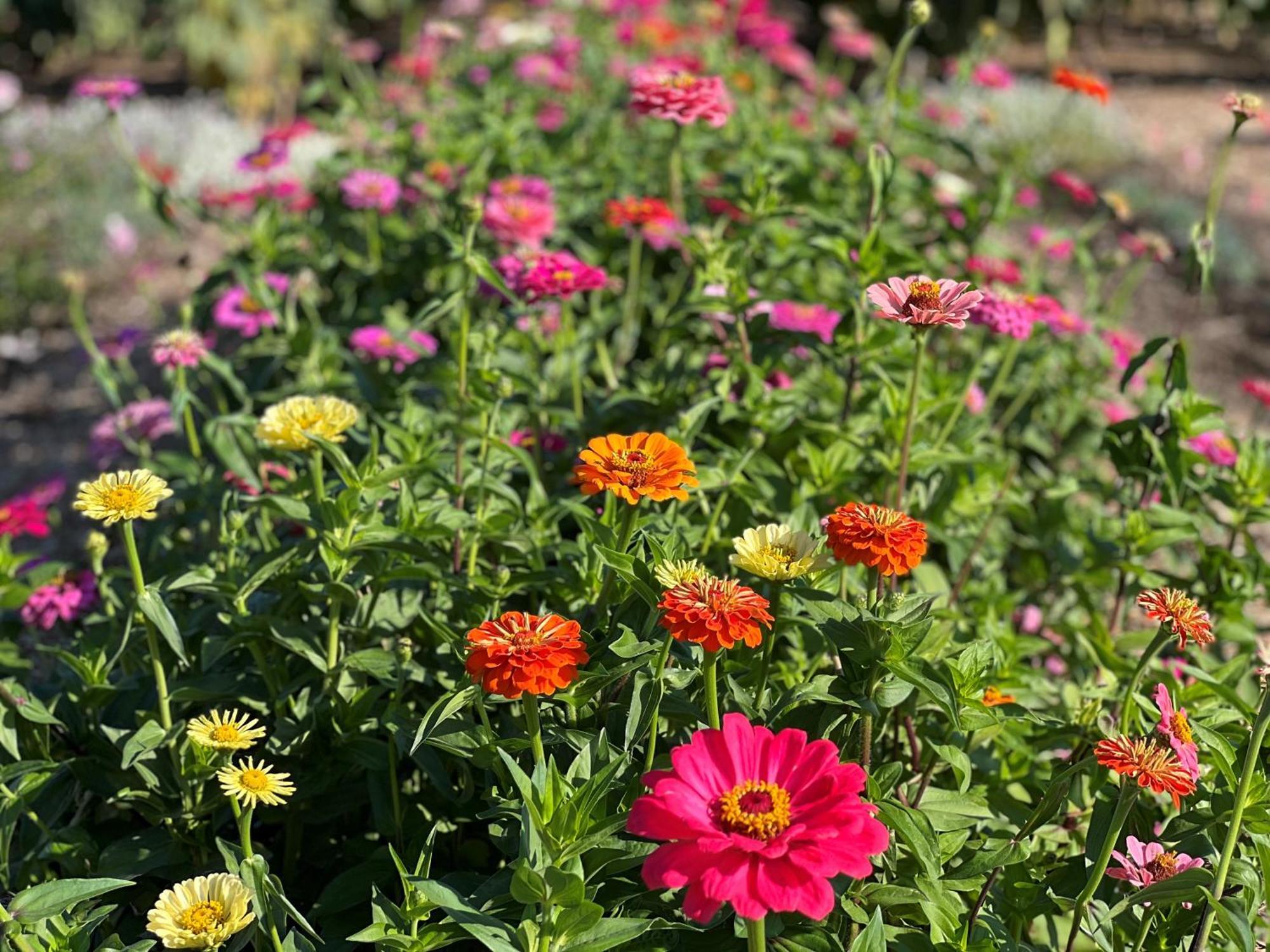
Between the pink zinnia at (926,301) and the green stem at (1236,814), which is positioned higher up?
the pink zinnia at (926,301)

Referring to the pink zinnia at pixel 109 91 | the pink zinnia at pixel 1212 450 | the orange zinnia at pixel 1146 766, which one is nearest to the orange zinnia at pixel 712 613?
the orange zinnia at pixel 1146 766

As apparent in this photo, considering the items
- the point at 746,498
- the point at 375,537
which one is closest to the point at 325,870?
the point at 375,537

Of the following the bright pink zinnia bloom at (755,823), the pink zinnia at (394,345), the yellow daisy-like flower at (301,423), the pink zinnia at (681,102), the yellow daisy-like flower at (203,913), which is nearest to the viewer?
the bright pink zinnia bloom at (755,823)

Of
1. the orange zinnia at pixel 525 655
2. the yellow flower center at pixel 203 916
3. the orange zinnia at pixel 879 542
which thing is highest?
the orange zinnia at pixel 879 542

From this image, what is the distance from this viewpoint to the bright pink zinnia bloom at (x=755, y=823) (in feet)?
3.22

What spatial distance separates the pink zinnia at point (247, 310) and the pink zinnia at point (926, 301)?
57.4 inches

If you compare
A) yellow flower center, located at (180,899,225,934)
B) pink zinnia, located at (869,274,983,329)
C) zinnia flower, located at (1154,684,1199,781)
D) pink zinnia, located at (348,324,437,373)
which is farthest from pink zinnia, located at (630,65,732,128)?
yellow flower center, located at (180,899,225,934)

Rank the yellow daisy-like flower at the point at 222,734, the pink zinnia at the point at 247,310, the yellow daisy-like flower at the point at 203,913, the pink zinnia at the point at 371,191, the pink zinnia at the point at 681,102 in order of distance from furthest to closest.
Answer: the pink zinnia at the point at 371,191
the pink zinnia at the point at 247,310
the pink zinnia at the point at 681,102
the yellow daisy-like flower at the point at 222,734
the yellow daisy-like flower at the point at 203,913

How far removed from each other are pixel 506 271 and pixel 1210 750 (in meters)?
1.32

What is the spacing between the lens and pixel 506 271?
2.06m

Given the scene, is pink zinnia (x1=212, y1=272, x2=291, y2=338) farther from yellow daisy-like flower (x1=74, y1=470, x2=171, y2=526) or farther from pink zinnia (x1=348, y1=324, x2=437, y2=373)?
yellow daisy-like flower (x1=74, y1=470, x2=171, y2=526)

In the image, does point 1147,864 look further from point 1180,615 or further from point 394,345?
point 394,345

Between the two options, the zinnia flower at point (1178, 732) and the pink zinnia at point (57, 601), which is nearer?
the zinnia flower at point (1178, 732)

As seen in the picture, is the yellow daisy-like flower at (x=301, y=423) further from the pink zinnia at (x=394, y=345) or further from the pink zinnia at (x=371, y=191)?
the pink zinnia at (x=371, y=191)
